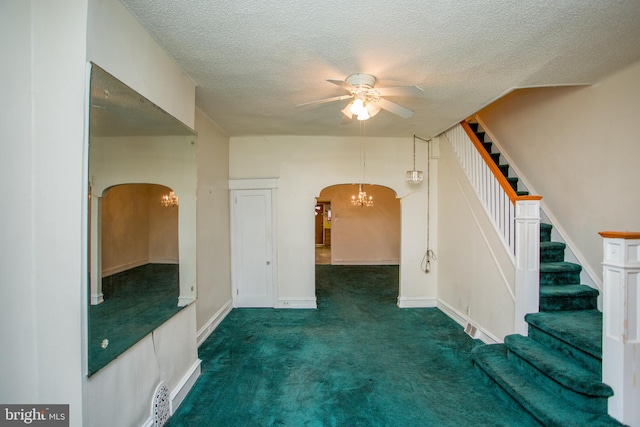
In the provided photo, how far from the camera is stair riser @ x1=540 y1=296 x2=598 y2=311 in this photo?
2.91m

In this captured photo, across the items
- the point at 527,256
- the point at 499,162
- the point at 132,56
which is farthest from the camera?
the point at 499,162

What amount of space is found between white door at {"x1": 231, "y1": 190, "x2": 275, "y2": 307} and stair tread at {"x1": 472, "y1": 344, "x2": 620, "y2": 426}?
323 centimetres

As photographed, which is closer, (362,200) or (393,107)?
(393,107)

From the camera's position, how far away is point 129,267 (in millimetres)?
1906

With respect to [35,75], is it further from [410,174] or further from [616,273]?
[410,174]

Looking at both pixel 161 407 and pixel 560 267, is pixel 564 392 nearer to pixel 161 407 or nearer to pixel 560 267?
pixel 560 267

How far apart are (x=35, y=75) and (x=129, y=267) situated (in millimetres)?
1145

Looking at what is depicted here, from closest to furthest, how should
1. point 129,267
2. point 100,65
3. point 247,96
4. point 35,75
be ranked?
1. point 35,75
2. point 100,65
3. point 129,267
4. point 247,96

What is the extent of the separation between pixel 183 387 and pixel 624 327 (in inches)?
130

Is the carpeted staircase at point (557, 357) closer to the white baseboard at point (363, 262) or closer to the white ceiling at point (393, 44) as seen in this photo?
the white ceiling at point (393, 44)

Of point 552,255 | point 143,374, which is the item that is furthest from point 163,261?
point 552,255

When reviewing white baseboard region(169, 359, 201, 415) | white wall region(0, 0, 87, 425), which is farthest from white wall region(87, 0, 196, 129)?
white baseboard region(169, 359, 201, 415)

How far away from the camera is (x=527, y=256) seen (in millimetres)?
2816


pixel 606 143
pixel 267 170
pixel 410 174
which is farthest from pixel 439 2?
pixel 267 170
